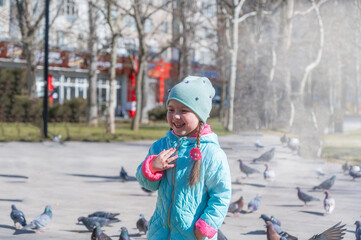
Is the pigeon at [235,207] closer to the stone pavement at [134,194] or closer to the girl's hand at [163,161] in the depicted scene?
the stone pavement at [134,194]

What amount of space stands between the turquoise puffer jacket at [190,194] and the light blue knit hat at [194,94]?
0.52 ft

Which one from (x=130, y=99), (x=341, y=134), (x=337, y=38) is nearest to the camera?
(x=337, y=38)

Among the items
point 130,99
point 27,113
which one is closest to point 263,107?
point 27,113

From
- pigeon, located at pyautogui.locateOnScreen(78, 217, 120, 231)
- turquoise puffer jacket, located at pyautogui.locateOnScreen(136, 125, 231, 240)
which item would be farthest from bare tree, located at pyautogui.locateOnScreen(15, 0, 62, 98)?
turquoise puffer jacket, located at pyautogui.locateOnScreen(136, 125, 231, 240)

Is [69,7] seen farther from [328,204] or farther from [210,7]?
[328,204]

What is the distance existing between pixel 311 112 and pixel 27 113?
55.6 ft

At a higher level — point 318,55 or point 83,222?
point 318,55

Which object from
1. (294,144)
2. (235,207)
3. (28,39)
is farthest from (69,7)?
(235,207)

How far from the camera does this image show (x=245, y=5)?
389 inches

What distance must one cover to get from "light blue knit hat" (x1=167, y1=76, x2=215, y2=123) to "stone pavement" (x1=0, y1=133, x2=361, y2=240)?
2957mm

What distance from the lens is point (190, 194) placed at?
123 inches

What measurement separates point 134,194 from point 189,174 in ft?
18.9

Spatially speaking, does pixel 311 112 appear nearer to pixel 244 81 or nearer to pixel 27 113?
pixel 244 81

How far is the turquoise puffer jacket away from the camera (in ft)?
10.1
